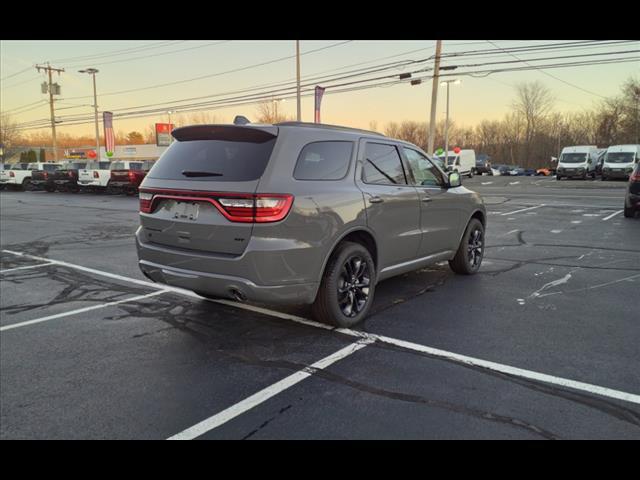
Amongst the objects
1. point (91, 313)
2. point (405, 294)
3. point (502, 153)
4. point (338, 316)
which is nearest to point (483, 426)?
point (338, 316)

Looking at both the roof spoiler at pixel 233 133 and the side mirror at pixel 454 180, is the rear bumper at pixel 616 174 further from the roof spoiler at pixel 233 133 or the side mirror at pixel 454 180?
the roof spoiler at pixel 233 133

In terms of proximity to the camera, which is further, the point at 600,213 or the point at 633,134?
the point at 633,134

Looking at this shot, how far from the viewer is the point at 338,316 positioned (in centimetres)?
443

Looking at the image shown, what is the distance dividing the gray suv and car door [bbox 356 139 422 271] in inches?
0.6

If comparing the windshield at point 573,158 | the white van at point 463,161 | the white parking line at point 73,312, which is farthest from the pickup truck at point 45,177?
the windshield at point 573,158

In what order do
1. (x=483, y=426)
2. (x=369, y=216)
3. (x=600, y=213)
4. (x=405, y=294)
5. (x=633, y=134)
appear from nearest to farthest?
(x=483, y=426)
(x=369, y=216)
(x=405, y=294)
(x=600, y=213)
(x=633, y=134)

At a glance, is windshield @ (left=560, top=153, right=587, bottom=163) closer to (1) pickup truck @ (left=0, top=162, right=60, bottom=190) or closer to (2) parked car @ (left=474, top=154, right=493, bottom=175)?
(2) parked car @ (left=474, top=154, right=493, bottom=175)

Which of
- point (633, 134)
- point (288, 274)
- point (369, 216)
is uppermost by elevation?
point (633, 134)

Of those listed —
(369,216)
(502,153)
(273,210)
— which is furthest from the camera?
(502,153)

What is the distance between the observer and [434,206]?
576 centimetres

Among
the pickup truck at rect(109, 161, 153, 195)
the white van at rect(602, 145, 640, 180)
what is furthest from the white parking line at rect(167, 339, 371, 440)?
the white van at rect(602, 145, 640, 180)

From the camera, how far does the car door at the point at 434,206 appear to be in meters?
5.59

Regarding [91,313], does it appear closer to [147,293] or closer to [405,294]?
[147,293]

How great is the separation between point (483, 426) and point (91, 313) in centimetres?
405
